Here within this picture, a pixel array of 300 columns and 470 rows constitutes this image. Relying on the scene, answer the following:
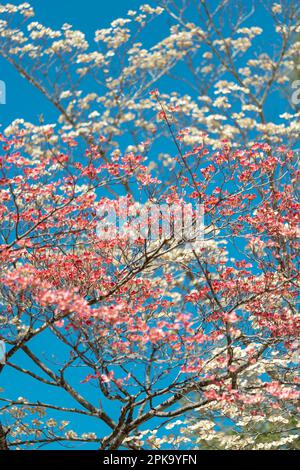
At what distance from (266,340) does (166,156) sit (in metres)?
3.91

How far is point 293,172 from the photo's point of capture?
6672 millimetres

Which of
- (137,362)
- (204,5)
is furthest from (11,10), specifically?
(137,362)

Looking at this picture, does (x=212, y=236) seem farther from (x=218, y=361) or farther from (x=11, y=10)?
(x=11, y=10)

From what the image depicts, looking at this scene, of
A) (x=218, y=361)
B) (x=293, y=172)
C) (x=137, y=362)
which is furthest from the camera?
(x=293, y=172)

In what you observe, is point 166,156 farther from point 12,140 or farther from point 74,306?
point 74,306

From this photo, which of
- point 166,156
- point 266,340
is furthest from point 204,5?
point 266,340

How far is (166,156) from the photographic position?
875cm

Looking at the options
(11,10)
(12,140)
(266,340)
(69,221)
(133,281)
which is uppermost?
(11,10)

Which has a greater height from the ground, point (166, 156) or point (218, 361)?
point (166, 156)

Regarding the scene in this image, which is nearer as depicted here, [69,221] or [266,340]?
[266,340]

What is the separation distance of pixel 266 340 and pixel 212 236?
48.4 inches

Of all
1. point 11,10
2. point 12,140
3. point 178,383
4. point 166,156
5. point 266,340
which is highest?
point 11,10

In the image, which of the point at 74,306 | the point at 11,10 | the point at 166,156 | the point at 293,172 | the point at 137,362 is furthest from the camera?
the point at 11,10

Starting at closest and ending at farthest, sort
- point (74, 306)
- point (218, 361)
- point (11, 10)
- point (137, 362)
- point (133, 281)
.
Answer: point (74, 306), point (137, 362), point (218, 361), point (133, 281), point (11, 10)
